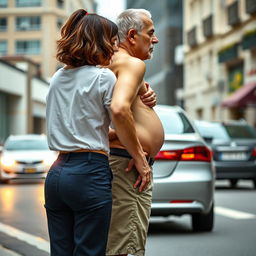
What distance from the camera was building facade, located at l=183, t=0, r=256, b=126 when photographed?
33719mm

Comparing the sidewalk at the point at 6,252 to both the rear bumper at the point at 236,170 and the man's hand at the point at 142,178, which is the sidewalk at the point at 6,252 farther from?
the rear bumper at the point at 236,170

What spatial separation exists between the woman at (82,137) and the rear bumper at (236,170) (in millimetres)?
12642

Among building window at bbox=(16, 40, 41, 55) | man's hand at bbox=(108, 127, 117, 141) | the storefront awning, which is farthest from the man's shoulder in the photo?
building window at bbox=(16, 40, 41, 55)

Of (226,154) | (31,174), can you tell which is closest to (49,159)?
(31,174)

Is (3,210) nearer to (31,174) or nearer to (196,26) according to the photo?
(31,174)

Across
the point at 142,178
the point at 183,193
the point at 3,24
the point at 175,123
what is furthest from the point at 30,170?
the point at 3,24

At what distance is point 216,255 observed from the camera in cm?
710

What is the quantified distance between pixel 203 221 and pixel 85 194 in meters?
5.46

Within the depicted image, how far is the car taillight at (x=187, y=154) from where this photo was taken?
27.7ft

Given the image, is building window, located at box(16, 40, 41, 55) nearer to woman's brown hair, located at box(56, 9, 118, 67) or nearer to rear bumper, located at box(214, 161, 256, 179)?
rear bumper, located at box(214, 161, 256, 179)

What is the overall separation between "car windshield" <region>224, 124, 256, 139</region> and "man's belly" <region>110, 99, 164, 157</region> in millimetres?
12785

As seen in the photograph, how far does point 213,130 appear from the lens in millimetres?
16922

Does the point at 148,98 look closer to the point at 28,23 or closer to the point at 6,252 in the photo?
the point at 6,252

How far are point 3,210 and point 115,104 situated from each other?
8261mm
